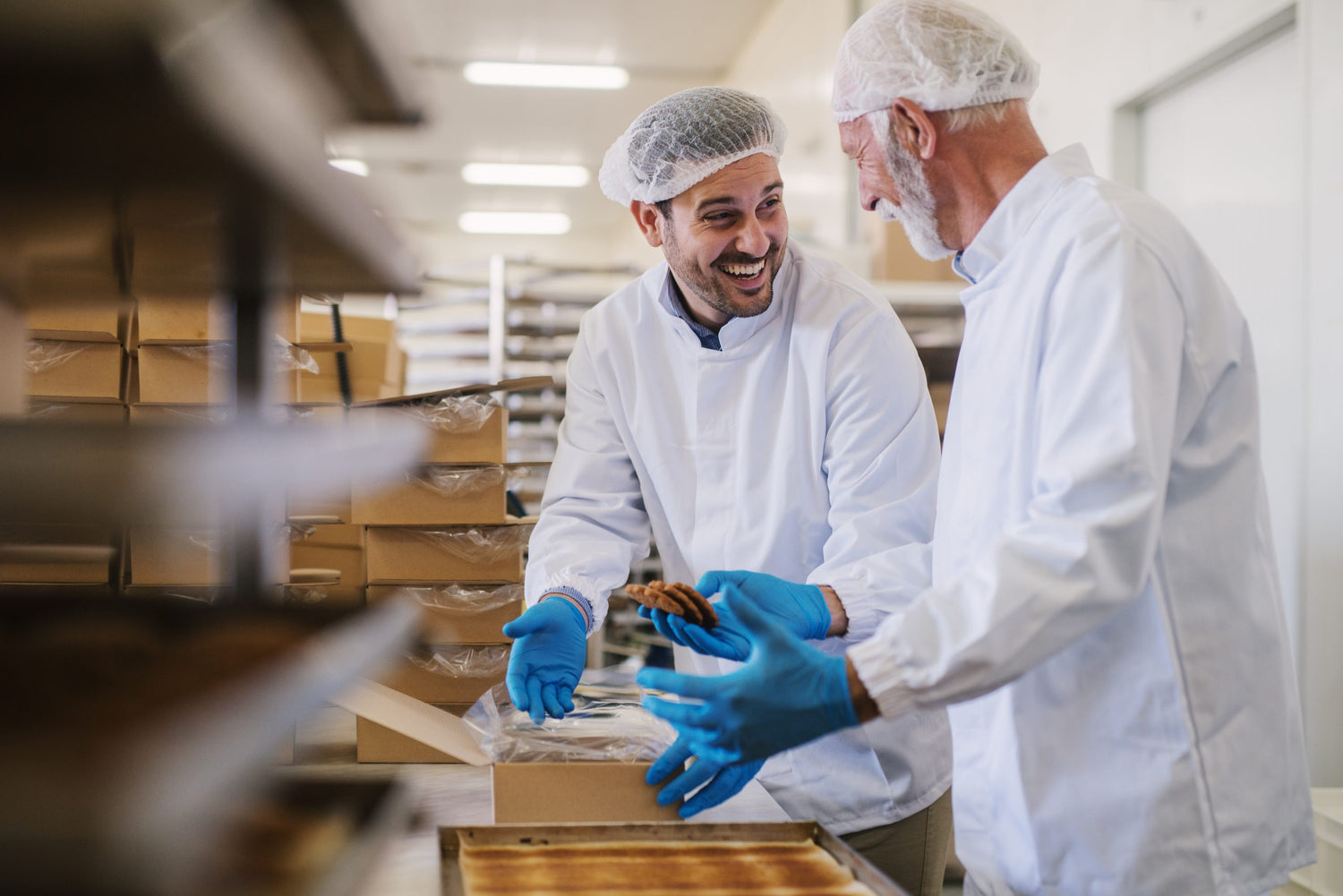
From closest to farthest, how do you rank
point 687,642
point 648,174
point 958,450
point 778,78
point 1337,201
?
point 958,450, point 687,642, point 648,174, point 1337,201, point 778,78

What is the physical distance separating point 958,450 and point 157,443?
948mm

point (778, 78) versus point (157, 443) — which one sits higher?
point (778, 78)

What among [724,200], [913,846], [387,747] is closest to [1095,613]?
[913,846]

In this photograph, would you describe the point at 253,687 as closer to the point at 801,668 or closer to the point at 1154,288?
the point at 801,668

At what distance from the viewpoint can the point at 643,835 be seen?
3.54ft

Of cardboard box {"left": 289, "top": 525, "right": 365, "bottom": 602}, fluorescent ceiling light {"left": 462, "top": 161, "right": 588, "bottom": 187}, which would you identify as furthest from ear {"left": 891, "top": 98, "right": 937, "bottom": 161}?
fluorescent ceiling light {"left": 462, "top": 161, "right": 588, "bottom": 187}

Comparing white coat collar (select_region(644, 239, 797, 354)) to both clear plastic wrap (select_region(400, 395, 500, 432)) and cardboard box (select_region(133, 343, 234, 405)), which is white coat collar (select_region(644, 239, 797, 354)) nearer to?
clear plastic wrap (select_region(400, 395, 500, 432))

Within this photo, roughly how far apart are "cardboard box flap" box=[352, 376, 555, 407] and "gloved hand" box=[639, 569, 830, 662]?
0.49m

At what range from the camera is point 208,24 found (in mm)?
511

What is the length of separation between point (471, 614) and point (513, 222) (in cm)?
1005

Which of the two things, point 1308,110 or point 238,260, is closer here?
point 238,260

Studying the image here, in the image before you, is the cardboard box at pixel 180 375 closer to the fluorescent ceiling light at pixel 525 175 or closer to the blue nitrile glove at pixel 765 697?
the blue nitrile glove at pixel 765 697

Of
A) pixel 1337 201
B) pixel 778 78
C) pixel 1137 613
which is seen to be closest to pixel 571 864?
pixel 1137 613

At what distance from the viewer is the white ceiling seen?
600 centimetres
